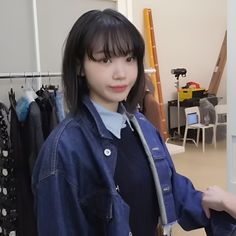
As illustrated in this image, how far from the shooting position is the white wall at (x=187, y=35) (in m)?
5.45

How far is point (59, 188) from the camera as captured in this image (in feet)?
2.39

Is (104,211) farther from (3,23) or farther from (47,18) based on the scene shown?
(47,18)

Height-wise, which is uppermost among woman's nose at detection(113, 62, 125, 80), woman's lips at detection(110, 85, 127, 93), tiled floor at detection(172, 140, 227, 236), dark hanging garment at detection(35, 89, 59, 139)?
woman's nose at detection(113, 62, 125, 80)

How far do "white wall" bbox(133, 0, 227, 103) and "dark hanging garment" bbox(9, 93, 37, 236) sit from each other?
3769 millimetres

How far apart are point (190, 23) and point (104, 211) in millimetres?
5715

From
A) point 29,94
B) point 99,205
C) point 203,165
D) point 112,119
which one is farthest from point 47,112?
point 203,165

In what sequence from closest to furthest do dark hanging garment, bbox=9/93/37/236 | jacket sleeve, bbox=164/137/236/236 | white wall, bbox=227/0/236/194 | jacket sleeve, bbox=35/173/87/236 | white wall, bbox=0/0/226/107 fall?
Result: jacket sleeve, bbox=35/173/87/236 → jacket sleeve, bbox=164/137/236/236 → dark hanging garment, bbox=9/93/37/236 → white wall, bbox=227/0/236/194 → white wall, bbox=0/0/226/107

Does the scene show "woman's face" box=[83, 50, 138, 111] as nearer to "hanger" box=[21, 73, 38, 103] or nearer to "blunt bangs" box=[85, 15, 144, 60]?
"blunt bangs" box=[85, 15, 144, 60]

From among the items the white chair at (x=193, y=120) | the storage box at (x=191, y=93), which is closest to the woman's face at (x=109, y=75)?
the white chair at (x=193, y=120)

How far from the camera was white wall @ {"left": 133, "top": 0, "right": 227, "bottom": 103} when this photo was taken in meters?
5.45

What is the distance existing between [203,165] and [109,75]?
3741 mm

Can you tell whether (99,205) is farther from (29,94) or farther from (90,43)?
(29,94)

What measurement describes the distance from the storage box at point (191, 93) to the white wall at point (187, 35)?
9.2 inches

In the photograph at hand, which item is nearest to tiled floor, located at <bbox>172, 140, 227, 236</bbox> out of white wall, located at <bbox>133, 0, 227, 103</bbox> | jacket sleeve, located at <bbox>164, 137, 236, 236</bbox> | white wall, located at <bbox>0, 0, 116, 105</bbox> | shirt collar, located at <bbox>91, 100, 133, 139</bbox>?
white wall, located at <bbox>133, 0, 227, 103</bbox>
